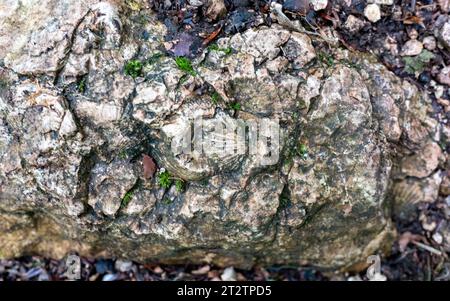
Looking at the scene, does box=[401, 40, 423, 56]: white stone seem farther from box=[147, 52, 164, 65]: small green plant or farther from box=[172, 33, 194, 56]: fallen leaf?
box=[147, 52, 164, 65]: small green plant

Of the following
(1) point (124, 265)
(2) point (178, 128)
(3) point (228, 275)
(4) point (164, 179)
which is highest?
(2) point (178, 128)

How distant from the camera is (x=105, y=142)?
116 inches

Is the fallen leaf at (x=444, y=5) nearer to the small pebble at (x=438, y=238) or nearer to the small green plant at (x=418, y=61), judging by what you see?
the small green plant at (x=418, y=61)

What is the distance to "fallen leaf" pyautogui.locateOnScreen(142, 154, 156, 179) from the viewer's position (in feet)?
9.93

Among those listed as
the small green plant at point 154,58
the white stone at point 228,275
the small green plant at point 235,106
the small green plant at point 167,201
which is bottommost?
the white stone at point 228,275

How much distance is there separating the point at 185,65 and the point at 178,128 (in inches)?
15.7

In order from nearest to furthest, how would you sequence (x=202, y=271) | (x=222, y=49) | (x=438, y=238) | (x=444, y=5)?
(x=222, y=49)
(x=444, y=5)
(x=438, y=238)
(x=202, y=271)

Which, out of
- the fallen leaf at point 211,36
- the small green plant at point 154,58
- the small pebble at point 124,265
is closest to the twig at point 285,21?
the fallen leaf at point 211,36

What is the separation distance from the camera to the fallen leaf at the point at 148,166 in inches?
119

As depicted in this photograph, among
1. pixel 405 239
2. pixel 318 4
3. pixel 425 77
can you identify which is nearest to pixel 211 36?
pixel 318 4

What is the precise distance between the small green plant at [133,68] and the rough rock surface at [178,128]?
29 millimetres

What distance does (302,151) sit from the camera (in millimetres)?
3053

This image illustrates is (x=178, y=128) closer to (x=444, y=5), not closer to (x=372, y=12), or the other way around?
(x=372, y=12)

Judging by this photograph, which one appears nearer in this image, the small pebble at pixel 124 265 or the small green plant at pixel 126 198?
the small green plant at pixel 126 198
